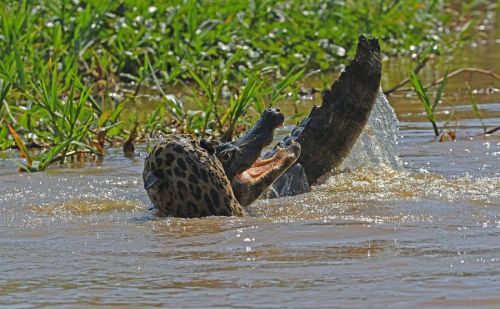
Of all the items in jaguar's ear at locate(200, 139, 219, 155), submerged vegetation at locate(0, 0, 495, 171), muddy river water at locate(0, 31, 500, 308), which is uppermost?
submerged vegetation at locate(0, 0, 495, 171)

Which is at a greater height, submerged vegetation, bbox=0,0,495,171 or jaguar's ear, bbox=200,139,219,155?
submerged vegetation, bbox=0,0,495,171

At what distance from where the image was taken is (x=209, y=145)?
17.2ft

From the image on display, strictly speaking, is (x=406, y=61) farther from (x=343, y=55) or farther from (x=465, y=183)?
(x=465, y=183)

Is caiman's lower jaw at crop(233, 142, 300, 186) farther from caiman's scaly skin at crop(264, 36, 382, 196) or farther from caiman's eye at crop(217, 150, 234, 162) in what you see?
caiman's scaly skin at crop(264, 36, 382, 196)

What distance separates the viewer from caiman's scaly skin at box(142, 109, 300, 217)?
5109 mm

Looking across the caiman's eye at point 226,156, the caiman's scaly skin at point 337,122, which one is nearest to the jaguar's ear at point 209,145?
the caiman's eye at point 226,156

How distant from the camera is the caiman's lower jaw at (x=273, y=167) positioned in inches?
213

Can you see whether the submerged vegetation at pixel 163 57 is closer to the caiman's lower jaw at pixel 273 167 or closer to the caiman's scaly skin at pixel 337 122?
the caiman's scaly skin at pixel 337 122

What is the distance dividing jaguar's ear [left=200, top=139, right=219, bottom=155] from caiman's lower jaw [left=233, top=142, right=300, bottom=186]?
22 cm

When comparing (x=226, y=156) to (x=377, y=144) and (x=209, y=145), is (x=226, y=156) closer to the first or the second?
(x=209, y=145)

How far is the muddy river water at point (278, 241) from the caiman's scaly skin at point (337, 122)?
11cm

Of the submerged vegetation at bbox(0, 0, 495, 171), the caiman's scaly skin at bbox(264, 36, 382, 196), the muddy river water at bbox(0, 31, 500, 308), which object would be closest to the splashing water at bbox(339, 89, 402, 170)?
the muddy river water at bbox(0, 31, 500, 308)

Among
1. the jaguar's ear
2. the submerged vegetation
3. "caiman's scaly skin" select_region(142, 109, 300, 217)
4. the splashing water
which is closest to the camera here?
"caiman's scaly skin" select_region(142, 109, 300, 217)

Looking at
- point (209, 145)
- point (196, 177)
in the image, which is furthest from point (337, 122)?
point (196, 177)
